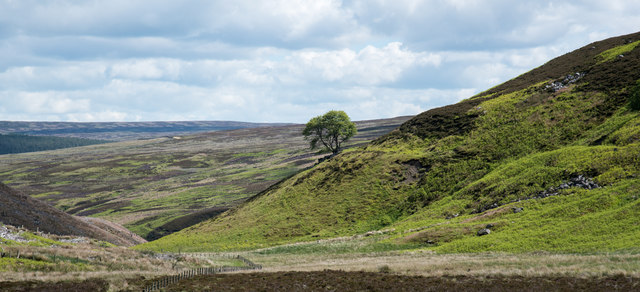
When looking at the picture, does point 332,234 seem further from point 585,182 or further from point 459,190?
point 585,182

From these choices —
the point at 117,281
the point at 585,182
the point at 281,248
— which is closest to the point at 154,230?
the point at 281,248

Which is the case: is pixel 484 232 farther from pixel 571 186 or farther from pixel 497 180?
pixel 497 180

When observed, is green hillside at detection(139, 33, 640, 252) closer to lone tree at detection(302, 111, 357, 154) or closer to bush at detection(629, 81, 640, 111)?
bush at detection(629, 81, 640, 111)

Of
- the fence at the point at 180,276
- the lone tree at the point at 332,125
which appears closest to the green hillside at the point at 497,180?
the lone tree at the point at 332,125

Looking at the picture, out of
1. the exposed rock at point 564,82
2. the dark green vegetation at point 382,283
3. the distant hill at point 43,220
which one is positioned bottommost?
the distant hill at point 43,220

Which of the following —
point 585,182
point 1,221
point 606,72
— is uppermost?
point 606,72

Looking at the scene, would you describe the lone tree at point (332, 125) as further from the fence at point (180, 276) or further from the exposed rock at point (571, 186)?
the fence at point (180, 276)

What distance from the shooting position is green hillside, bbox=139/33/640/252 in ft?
136

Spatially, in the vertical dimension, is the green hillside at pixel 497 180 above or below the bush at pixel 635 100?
below

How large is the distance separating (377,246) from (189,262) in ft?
65.7

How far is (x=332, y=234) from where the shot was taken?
63.8m

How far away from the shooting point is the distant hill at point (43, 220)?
200 ft

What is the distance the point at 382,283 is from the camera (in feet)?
92.2

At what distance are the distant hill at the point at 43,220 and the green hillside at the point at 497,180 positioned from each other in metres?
9.69
